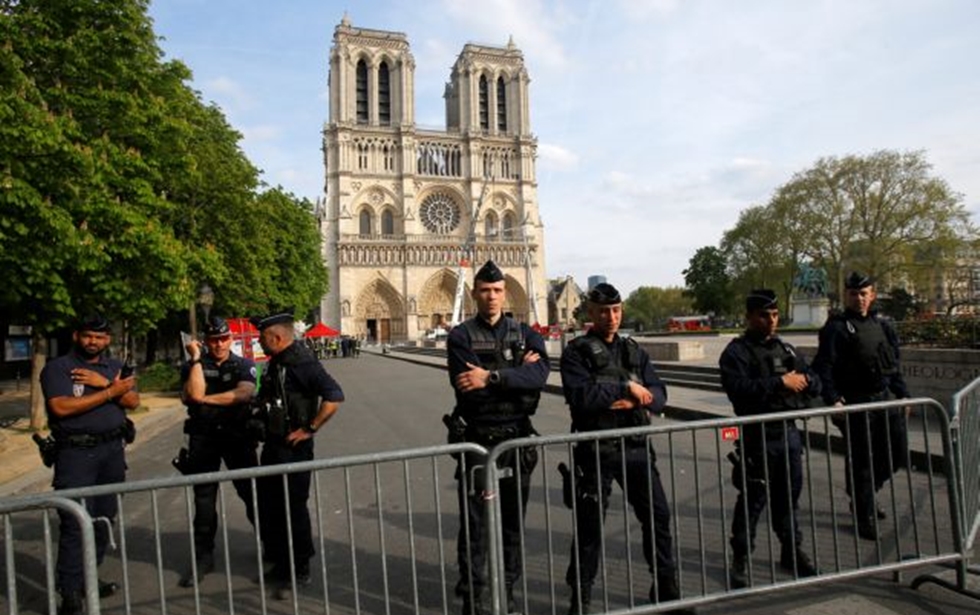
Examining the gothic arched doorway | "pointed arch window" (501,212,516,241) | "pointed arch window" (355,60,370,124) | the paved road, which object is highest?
"pointed arch window" (355,60,370,124)

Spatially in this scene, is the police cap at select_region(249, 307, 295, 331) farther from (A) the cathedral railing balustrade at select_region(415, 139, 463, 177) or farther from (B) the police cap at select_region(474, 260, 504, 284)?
(A) the cathedral railing balustrade at select_region(415, 139, 463, 177)

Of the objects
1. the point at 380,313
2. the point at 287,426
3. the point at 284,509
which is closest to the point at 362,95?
the point at 380,313

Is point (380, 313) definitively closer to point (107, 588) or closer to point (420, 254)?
point (420, 254)

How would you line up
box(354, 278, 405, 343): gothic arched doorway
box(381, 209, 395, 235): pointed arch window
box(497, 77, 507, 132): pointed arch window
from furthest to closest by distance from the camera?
1. box(497, 77, 507, 132): pointed arch window
2. box(381, 209, 395, 235): pointed arch window
3. box(354, 278, 405, 343): gothic arched doorway

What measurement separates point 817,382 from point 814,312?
4659 centimetres

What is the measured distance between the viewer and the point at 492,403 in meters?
3.76

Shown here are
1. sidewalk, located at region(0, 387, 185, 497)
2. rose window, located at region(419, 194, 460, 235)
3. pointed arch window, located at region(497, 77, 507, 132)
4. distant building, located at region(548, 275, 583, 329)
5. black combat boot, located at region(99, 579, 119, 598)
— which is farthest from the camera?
distant building, located at region(548, 275, 583, 329)

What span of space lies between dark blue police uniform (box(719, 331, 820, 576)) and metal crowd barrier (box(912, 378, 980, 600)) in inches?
30.2

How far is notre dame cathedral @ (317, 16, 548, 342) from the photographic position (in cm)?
6444

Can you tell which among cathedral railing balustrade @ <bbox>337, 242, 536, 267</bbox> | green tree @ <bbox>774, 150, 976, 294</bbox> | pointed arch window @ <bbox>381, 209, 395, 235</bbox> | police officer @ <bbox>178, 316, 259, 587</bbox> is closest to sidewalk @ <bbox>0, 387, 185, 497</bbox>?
police officer @ <bbox>178, 316, 259, 587</bbox>

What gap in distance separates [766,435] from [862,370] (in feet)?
5.00

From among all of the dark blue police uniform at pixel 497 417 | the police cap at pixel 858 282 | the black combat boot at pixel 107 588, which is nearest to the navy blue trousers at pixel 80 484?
the black combat boot at pixel 107 588

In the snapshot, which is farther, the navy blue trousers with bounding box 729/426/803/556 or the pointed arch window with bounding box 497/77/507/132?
the pointed arch window with bounding box 497/77/507/132

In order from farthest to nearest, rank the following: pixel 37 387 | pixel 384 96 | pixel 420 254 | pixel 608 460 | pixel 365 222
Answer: pixel 420 254 → pixel 384 96 → pixel 365 222 → pixel 37 387 → pixel 608 460
